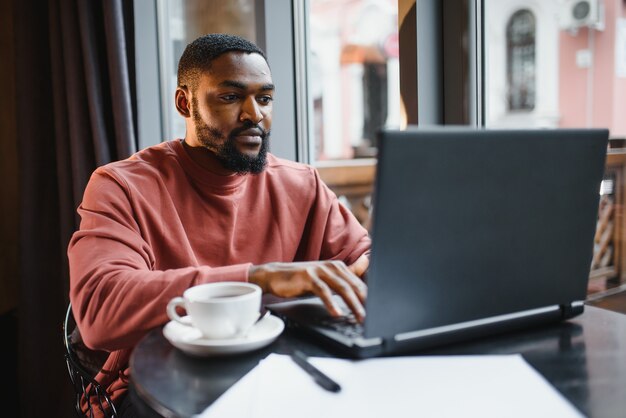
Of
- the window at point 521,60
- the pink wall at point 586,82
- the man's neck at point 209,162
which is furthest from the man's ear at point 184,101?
the window at point 521,60

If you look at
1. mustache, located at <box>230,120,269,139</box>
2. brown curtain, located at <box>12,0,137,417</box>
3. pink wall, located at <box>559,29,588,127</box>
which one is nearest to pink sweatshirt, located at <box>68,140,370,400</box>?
mustache, located at <box>230,120,269,139</box>

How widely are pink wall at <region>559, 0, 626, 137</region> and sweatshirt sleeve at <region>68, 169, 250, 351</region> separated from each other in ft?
14.7

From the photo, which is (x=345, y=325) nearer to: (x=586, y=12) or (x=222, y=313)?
(x=222, y=313)

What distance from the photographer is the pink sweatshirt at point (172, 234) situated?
88 centimetres

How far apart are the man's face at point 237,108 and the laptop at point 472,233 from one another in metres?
0.63

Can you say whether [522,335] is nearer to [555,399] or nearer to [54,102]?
[555,399]

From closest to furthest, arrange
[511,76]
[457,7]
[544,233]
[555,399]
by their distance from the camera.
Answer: [555,399] → [544,233] → [457,7] → [511,76]

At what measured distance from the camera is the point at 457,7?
4.46ft

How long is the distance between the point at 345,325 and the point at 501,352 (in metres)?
0.20

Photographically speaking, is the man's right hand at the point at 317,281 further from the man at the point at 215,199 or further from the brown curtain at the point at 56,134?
the brown curtain at the point at 56,134

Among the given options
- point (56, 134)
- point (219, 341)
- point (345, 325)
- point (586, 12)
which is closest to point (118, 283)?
point (219, 341)

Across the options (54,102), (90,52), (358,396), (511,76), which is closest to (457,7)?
(358,396)

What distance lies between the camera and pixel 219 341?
2.35 feet

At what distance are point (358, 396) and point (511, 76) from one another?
10.4 metres
